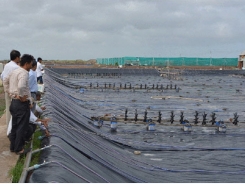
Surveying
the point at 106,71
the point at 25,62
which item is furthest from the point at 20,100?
the point at 106,71

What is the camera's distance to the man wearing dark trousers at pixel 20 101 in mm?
5445

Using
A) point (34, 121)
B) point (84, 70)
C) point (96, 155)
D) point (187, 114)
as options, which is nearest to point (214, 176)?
point (96, 155)

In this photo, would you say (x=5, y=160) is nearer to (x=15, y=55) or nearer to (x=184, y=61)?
(x=15, y=55)

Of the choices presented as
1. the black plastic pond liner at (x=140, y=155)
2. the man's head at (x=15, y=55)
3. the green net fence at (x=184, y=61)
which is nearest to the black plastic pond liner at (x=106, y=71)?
the green net fence at (x=184, y=61)

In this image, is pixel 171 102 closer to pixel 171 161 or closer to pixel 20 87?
pixel 171 161

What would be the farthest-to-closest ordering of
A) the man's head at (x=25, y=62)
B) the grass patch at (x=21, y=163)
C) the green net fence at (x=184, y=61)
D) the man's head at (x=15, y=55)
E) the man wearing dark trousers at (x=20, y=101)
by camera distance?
1. the green net fence at (x=184, y=61)
2. the man's head at (x=15, y=55)
3. the man's head at (x=25, y=62)
4. the man wearing dark trousers at (x=20, y=101)
5. the grass patch at (x=21, y=163)

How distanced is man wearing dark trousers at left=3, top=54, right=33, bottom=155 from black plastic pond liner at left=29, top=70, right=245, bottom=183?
506mm

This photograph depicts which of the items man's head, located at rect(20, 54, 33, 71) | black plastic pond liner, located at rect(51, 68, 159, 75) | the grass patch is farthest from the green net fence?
man's head, located at rect(20, 54, 33, 71)

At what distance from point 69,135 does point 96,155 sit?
771 mm

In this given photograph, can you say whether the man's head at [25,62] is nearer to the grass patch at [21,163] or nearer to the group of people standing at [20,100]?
the group of people standing at [20,100]

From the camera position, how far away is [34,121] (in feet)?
20.4

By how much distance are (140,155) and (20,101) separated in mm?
4701

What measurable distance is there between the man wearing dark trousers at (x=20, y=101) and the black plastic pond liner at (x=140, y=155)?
0.51 meters

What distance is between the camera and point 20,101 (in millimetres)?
5578
